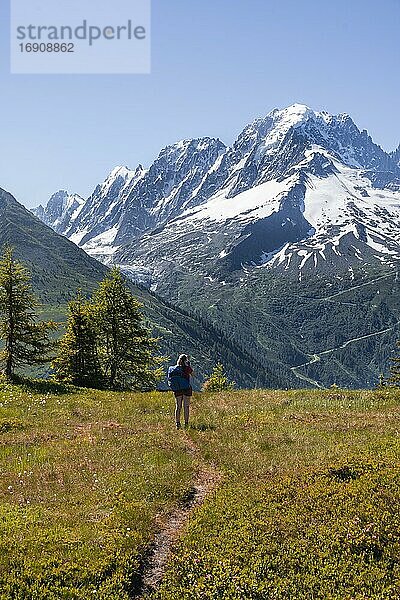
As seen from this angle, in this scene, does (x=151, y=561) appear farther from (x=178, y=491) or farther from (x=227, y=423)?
(x=227, y=423)

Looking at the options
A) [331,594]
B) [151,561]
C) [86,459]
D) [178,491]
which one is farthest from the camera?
[86,459]

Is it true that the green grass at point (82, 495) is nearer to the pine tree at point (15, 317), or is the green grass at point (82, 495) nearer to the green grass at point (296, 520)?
the green grass at point (296, 520)

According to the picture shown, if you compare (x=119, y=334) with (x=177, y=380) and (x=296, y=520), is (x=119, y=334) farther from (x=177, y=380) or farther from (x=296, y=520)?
(x=296, y=520)

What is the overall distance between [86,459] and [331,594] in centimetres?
1179

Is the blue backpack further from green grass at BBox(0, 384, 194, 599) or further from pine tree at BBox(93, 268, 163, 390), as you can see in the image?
pine tree at BBox(93, 268, 163, 390)

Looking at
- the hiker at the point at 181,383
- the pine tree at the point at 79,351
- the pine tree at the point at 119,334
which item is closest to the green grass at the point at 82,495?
the hiker at the point at 181,383

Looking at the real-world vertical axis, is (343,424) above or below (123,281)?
Answer: below

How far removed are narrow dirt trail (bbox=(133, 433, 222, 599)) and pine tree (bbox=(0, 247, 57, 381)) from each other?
82.9ft

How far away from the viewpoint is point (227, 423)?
2691 centimetres

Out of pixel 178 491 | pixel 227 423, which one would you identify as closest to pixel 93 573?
pixel 178 491

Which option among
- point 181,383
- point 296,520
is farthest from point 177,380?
point 296,520

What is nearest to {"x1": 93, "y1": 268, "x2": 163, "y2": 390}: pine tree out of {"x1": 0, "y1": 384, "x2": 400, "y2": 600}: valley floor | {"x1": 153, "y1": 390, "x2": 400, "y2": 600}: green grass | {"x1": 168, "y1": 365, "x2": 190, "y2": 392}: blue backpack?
{"x1": 0, "y1": 384, "x2": 400, "y2": 600}: valley floor

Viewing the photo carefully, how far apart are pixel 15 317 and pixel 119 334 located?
14.6 m

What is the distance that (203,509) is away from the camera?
16.1 metres
